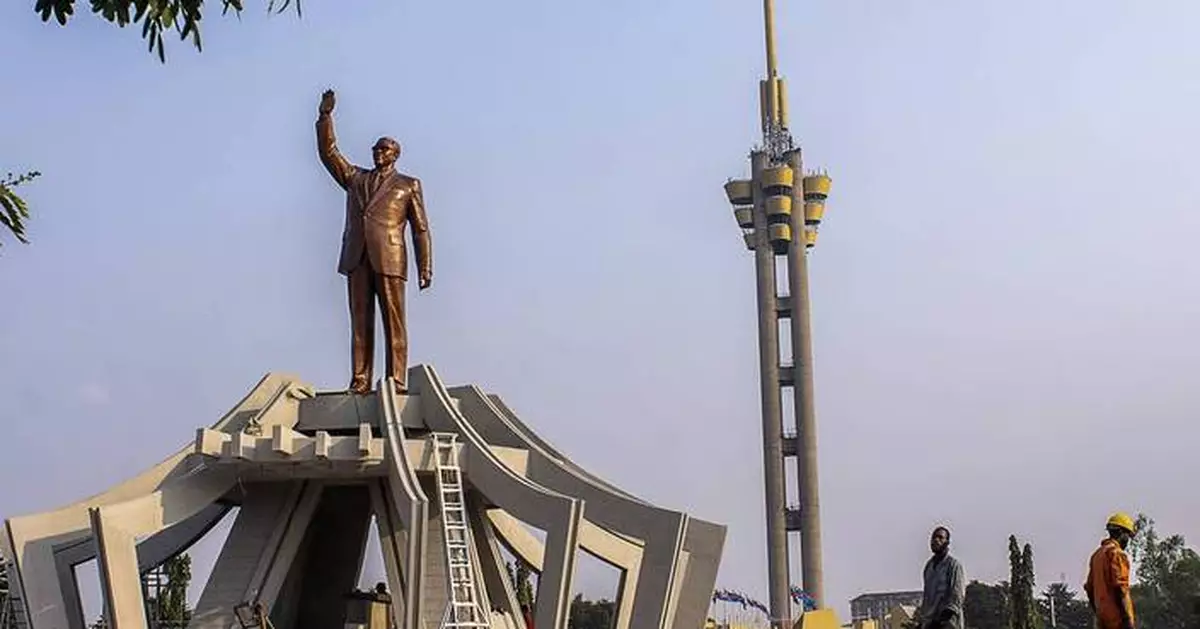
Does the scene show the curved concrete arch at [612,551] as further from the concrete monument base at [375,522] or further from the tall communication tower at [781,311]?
the tall communication tower at [781,311]

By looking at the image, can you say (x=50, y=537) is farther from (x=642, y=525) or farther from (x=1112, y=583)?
(x=1112, y=583)

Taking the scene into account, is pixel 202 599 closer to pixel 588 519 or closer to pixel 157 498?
pixel 157 498

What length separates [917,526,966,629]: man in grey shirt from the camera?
8.70 metres

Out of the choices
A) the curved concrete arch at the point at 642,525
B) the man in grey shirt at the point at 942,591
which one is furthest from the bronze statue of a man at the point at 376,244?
the man in grey shirt at the point at 942,591

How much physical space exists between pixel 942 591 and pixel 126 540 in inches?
445

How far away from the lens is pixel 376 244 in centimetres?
1994

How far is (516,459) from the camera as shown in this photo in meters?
19.3

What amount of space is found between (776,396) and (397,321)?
52.0m

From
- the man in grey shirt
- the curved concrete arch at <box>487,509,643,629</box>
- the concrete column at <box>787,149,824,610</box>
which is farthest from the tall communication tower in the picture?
the man in grey shirt

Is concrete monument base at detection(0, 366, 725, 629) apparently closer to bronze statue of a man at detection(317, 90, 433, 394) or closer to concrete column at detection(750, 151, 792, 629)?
bronze statue of a man at detection(317, 90, 433, 394)

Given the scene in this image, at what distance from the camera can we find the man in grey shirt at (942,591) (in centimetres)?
870

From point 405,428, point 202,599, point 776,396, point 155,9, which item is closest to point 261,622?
point 202,599

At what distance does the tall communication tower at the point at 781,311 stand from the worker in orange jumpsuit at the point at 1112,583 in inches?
2282

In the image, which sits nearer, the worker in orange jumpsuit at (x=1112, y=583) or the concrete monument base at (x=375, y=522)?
the worker in orange jumpsuit at (x=1112, y=583)
